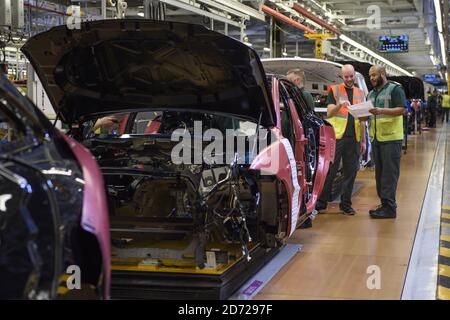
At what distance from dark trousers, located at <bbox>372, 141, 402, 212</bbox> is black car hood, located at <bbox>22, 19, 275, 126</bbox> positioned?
8.90 ft

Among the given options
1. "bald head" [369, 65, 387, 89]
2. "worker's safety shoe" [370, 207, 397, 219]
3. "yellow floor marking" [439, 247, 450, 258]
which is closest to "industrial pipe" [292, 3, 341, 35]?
"bald head" [369, 65, 387, 89]

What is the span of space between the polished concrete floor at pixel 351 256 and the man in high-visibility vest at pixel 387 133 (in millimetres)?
266

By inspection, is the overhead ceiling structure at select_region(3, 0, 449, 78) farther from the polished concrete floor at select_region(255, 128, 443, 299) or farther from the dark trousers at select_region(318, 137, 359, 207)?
the polished concrete floor at select_region(255, 128, 443, 299)

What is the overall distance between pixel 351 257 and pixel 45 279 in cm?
342

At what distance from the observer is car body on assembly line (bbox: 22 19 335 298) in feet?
11.9

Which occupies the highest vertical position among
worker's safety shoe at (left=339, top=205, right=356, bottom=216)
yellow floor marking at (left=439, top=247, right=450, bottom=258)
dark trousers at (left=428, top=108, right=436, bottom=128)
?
dark trousers at (left=428, top=108, right=436, bottom=128)

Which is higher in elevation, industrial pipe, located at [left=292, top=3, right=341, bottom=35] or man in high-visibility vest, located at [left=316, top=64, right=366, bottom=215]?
industrial pipe, located at [left=292, top=3, right=341, bottom=35]

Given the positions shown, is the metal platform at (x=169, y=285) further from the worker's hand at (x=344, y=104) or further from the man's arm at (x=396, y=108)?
the worker's hand at (x=344, y=104)

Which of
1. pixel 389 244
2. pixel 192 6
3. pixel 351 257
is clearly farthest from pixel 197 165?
pixel 192 6

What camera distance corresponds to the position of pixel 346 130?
6.64 m

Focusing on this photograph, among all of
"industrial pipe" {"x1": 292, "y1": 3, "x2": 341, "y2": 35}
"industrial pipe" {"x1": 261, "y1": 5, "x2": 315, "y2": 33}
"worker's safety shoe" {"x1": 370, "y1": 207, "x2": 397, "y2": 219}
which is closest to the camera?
"worker's safety shoe" {"x1": 370, "y1": 207, "x2": 397, "y2": 219}

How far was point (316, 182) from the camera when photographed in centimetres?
Result: 554

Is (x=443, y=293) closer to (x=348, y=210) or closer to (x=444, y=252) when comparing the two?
(x=444, y=252)

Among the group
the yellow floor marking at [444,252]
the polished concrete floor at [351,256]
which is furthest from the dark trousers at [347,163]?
the yellow floor marking at [444,252]
